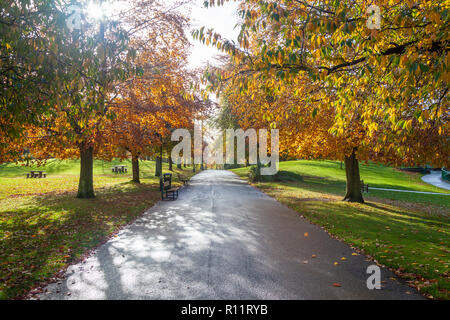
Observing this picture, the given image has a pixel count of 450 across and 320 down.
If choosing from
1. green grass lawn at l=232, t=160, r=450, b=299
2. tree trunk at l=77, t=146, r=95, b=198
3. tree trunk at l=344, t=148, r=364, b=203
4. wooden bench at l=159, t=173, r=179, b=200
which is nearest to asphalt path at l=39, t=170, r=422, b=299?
green grass lawn at l=232, t=160, r=450, b=299

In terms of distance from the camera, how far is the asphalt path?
14.1ft

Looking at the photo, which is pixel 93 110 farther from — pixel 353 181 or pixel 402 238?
pixel 353 181

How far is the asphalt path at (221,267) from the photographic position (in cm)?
430

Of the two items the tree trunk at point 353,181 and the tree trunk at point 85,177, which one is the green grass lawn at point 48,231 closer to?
the tree trunk at point 85,177

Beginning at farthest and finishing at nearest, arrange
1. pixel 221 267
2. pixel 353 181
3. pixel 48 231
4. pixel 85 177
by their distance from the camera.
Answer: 1. pixel 353 181
2. pixel 85 177
3. pixel 48 231
4. pixel 221 267

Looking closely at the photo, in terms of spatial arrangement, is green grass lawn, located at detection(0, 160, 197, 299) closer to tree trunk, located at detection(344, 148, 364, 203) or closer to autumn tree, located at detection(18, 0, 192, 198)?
autumn tree, located at detection(18, 0, 192, 198)

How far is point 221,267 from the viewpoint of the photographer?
5.29 metres

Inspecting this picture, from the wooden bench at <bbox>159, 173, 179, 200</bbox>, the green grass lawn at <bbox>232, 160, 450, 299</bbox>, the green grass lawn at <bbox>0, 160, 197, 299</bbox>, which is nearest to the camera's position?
the green grass lawn at <bbox>0, 160, 197, 299</bbox>

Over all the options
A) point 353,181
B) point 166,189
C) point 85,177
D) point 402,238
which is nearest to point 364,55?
point 402,238

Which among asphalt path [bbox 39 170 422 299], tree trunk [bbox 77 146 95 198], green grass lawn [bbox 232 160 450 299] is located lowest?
green grass lawn [bbox 232 160 450 299]

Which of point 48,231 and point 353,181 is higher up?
point 353,181

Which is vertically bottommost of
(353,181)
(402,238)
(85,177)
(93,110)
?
(402,238)

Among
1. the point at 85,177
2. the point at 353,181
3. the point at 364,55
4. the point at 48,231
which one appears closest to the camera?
the point at 364,55
